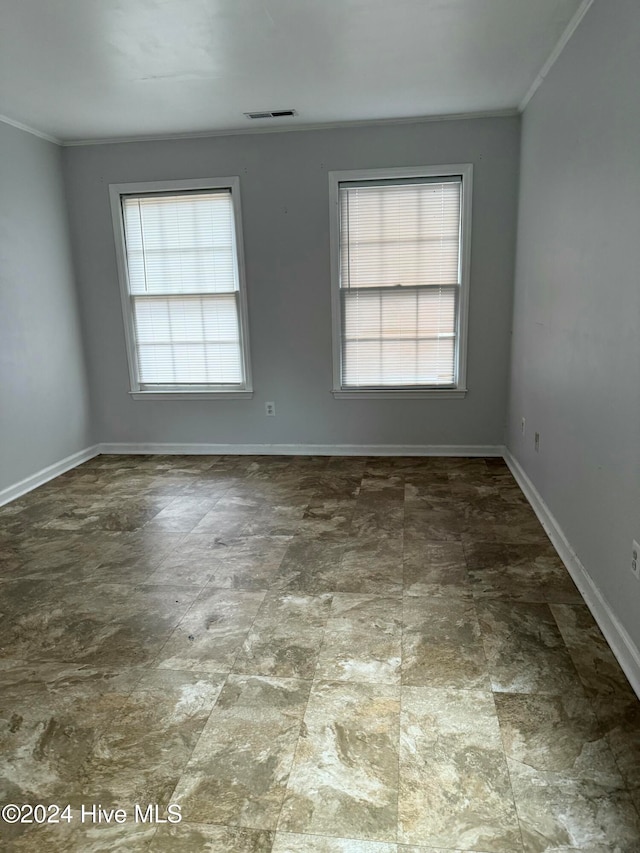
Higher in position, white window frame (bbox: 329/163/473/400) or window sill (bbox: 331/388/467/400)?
white window frame (bbox: 329/163/473/400)

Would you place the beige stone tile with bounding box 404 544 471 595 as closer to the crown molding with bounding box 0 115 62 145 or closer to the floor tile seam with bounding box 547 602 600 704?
the floor tile seam with bounding box 547 602 600 704

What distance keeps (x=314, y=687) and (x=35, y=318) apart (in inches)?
141

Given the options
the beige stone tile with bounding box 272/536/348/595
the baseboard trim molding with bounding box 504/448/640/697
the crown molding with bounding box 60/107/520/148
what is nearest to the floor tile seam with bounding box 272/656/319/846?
the beige stone tile with bounding box 272/536/348/595

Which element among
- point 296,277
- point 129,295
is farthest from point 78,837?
point 129,295

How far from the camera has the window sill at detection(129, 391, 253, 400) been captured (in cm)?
480

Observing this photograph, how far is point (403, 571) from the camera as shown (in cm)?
278

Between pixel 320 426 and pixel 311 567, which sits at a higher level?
pixel 320 426

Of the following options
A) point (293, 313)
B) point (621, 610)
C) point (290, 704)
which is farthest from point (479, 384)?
point (290, 704)

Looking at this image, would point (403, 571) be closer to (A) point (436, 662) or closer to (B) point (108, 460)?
(A) point (436, 662)

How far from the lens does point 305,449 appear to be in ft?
15.9

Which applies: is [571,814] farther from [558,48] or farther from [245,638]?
[558,48]

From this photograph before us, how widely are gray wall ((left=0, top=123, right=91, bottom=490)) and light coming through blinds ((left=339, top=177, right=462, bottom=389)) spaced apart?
2.32 meters

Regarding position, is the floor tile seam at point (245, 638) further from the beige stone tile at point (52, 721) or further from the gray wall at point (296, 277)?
the gray wall at point (296, 277)

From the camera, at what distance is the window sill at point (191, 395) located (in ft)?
15.8
